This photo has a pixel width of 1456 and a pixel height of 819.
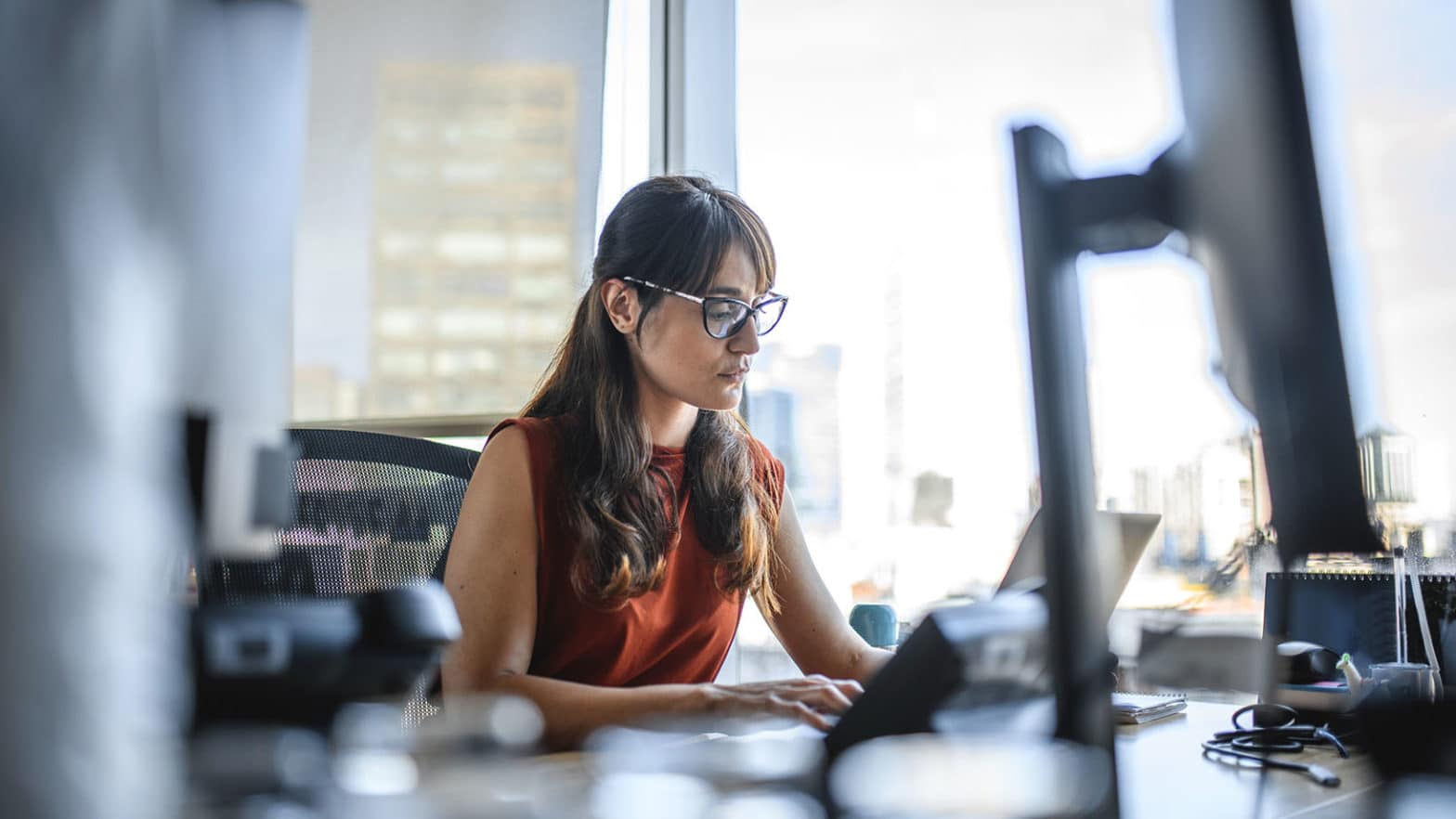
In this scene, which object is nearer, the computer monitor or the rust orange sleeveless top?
the computer monitor

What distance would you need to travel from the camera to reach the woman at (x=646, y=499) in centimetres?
142

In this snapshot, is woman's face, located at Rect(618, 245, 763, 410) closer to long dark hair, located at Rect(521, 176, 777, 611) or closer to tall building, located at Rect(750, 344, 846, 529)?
long dark hair, located at Rect(521, 176, 777, 611)

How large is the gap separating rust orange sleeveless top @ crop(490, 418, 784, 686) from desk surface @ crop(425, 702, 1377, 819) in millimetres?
653

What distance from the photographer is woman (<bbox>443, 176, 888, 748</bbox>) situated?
1422mm

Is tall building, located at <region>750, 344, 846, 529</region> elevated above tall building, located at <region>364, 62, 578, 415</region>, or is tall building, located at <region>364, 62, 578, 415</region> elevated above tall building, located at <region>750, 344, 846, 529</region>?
tall building, located at <region>364, 62, 578, 415</region>

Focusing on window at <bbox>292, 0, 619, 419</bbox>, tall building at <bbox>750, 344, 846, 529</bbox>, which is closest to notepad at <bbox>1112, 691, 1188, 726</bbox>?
tall building at <bbox>750, 344, 846, 529</bbox>

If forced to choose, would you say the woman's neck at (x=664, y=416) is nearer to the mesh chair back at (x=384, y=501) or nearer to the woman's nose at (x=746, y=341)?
the woman's nose at (x=746, y=341)

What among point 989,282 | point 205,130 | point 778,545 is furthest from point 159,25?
point 989,282

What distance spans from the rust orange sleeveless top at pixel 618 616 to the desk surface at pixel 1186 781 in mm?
653

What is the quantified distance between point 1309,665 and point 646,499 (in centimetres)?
86

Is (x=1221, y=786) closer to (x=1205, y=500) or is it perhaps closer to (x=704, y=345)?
(x=1205, y=500)

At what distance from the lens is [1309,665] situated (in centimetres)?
116

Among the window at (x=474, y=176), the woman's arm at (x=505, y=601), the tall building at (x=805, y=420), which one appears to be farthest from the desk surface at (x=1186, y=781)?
the window at (x=474, y=176)

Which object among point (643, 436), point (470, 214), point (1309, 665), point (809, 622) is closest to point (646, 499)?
point (643, 436)
